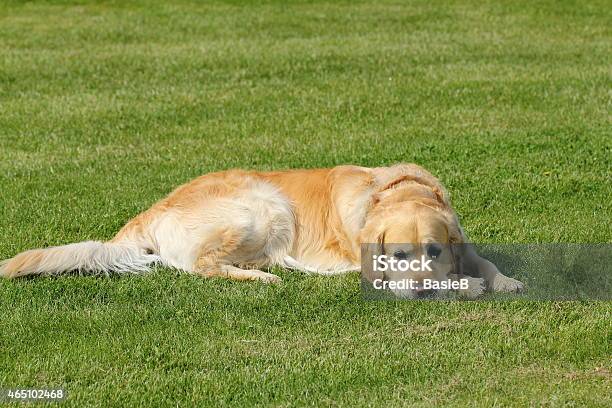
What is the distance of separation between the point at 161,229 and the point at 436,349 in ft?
8.14

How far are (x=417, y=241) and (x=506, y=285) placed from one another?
77cm

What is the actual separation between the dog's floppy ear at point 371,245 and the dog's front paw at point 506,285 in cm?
76

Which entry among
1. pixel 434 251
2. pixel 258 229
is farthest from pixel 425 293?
pixel 258 229

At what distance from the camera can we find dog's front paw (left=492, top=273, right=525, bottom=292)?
6902 millimetres

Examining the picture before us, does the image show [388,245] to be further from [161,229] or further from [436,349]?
[161,229]

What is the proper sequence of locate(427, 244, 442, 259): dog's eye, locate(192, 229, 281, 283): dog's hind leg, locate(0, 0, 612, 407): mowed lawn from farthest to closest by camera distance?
locate(192, 229, 281, 283): dog's hind leg → locate(427, 244, 442, 259): dog's eye → locate(0, 0, 612, 407): mowed lawn

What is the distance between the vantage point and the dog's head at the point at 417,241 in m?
6.56

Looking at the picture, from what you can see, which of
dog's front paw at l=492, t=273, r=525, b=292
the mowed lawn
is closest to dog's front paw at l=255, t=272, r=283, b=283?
the mowed lawn

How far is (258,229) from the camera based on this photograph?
7.59 m

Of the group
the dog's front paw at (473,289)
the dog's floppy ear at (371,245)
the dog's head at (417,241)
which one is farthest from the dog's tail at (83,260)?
the dog's front paw at (473,289)

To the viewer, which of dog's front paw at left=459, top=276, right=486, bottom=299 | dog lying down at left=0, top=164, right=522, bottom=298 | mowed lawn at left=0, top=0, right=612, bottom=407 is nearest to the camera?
mowed lawn at left=0, top=0, right=612, bottom=407

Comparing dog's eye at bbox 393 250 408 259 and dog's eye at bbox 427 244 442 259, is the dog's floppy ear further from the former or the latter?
dog's eye at bbox 427 244 442 259

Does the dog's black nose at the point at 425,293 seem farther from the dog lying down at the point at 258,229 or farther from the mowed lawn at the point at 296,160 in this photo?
the dog lying down at the point at 258,229

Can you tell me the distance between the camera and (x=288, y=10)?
1922 centimetres
